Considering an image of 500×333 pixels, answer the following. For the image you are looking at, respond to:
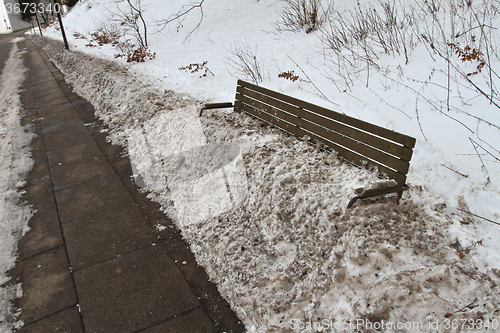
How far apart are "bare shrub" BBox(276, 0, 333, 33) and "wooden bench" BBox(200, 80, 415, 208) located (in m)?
5.36

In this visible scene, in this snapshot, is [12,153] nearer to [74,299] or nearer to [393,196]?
[74,299]

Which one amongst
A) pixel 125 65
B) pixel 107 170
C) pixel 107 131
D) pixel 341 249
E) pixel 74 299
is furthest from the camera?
pixel 125 65

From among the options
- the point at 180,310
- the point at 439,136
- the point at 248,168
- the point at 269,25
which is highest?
the point at 269,25

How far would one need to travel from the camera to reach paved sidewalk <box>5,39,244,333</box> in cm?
290

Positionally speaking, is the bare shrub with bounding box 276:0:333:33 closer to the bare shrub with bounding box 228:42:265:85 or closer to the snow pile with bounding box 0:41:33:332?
the bare shrub with bounding box 228:42:265:85

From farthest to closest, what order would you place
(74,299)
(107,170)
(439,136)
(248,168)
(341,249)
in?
1. (107,170)
2. (248,168)
3. (439,136)
4. (74,299)
5. (341,249)

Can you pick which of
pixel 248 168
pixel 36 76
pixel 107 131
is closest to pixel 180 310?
pixel 248 168

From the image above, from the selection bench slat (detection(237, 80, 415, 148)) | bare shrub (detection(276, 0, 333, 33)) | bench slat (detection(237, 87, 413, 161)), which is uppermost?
bare shrub (detection(276, 0, 333, 33))

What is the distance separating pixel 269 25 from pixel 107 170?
8683mm

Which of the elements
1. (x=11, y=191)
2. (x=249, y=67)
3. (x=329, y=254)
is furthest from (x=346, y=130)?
(x=249, y=67)

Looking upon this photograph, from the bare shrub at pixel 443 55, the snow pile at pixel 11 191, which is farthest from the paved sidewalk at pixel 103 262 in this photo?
the bare shrub at pixel 443 55

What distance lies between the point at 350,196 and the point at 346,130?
35.0 inches

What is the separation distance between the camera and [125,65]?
36.3ft

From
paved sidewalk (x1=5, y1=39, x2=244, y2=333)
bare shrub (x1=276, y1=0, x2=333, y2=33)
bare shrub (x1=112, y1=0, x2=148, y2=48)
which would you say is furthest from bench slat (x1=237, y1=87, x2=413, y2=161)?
bare shrub (x1=112, y1=0, x2=148, y2=48)
